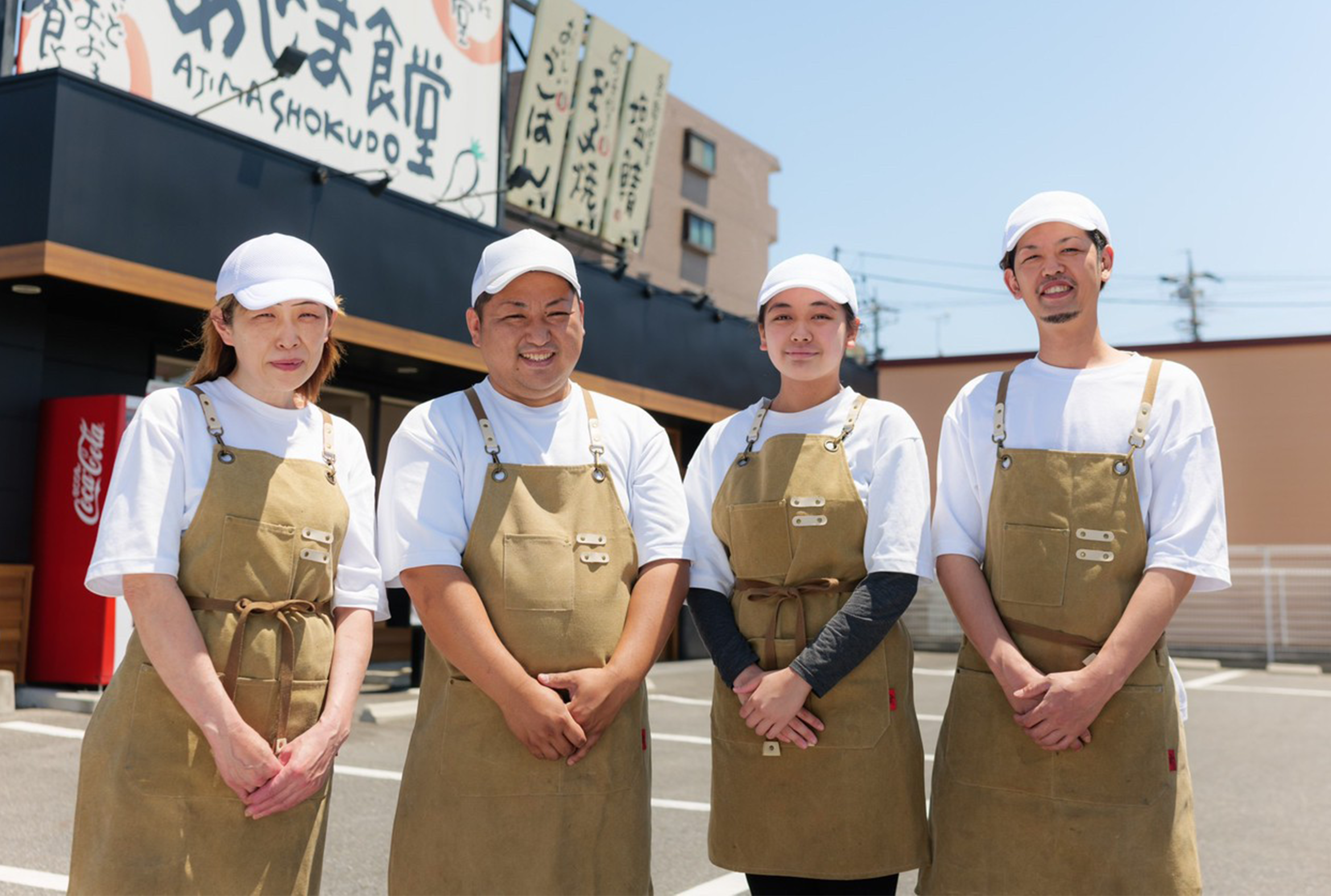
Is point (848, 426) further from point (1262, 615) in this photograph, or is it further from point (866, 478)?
point (1262, 615)

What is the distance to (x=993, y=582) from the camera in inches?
101

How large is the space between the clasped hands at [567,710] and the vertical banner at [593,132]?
34.0 ft

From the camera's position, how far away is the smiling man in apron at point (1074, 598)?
241cm

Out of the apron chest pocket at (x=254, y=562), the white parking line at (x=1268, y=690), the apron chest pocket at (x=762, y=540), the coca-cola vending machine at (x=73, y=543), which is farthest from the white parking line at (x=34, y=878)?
the white parking line at (x=1268, y=690)

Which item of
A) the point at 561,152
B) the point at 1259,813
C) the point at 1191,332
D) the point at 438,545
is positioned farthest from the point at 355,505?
the point at 1191,332

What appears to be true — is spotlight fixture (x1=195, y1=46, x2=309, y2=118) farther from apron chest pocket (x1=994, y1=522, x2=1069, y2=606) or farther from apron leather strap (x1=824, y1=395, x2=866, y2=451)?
apron chest pocket (x1=994, y1=522, x2=1069, y2=606)

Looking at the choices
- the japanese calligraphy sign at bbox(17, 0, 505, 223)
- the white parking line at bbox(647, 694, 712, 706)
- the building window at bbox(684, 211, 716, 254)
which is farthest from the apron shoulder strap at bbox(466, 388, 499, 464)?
the building window at bbox(684, 211, 716, 254)

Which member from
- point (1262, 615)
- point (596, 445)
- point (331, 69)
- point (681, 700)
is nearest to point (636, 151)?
point (331, 69)

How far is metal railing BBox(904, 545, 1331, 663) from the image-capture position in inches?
564

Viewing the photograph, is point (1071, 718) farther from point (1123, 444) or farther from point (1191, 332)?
point (1191, 332)

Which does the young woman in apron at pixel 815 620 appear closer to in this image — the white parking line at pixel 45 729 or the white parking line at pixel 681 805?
the white parking line at pixel 681 805

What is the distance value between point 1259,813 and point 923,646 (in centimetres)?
971

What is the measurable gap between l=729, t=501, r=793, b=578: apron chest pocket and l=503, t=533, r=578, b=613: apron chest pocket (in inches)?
17.4

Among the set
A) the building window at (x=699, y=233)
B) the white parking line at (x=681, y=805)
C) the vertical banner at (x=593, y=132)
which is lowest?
the white parking line at (x=681, y=805)
